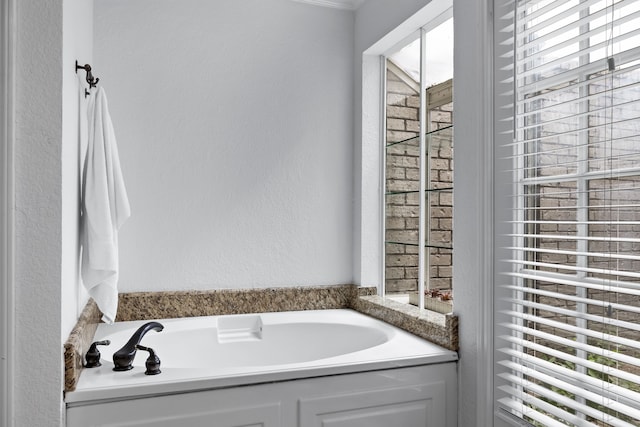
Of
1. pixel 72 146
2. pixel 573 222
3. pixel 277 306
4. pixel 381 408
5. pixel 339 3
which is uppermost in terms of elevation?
pixel 339 3

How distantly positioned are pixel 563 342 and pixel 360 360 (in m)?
0.69

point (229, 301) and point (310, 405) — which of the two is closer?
point (310, 405)

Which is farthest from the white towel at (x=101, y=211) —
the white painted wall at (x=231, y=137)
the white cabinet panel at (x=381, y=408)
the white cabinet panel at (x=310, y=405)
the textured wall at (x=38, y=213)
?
the white cabinet panel at (x=381, y=408)

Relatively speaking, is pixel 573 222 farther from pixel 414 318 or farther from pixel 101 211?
pixel 101 211

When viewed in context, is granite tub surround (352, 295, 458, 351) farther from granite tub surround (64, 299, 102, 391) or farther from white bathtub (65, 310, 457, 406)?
granite tub surround (64, 299, 102, 391)

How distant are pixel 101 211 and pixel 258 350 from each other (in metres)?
1.11

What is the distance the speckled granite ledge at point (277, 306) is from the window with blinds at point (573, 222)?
38 cm

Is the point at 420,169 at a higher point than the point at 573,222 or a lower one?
higher

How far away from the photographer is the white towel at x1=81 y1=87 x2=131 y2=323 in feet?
5.73

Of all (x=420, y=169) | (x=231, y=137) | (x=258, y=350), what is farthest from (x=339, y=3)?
(x=258, y=350)

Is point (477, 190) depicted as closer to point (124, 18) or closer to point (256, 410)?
point (256, 410)


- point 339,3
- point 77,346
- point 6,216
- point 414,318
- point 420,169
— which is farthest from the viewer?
point 339,3

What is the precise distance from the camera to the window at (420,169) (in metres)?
2.32

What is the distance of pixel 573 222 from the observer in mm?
1413
